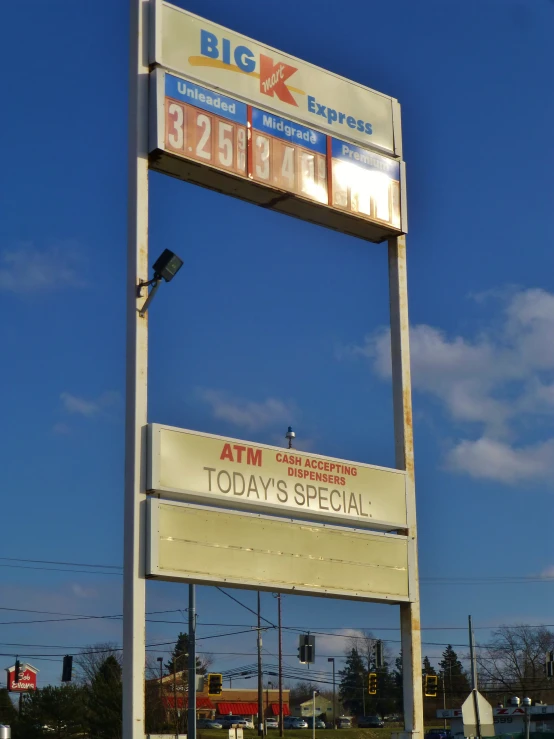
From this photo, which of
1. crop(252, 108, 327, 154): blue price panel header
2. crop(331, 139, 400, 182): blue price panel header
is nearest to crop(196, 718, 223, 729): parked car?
crop(331, 139, 400, 182): blue price panel header

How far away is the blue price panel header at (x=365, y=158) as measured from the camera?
16.7 m

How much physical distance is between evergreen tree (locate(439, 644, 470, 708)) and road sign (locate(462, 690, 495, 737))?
82572 mm

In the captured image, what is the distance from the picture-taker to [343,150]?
16.7 m

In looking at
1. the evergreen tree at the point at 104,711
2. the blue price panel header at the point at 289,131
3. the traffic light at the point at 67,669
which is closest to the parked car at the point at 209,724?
the evergreen tree at the point at 104,711

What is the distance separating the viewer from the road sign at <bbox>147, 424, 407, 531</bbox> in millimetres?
13609

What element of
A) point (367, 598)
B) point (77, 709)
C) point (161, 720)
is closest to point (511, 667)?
point (161, 720)

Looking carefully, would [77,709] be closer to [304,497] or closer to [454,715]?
[454,715]

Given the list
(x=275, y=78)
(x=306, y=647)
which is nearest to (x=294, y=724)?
(x=306, y=647)

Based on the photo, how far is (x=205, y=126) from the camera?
15.1m

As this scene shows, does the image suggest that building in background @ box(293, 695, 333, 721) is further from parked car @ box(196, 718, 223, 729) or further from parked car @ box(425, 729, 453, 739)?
Answer: parked car @ box(425, 729, 453, 739)

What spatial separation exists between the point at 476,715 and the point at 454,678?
320ft

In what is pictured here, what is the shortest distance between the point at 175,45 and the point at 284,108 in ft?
6.17

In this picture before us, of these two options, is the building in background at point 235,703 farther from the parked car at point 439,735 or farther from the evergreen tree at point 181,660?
the parked car at point 439,735

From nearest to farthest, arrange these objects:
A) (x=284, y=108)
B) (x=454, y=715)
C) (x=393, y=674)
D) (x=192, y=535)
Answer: (x=192, y=535) < (x=284, y=108) < (x=454, y=715) < (x=393, y=674)
